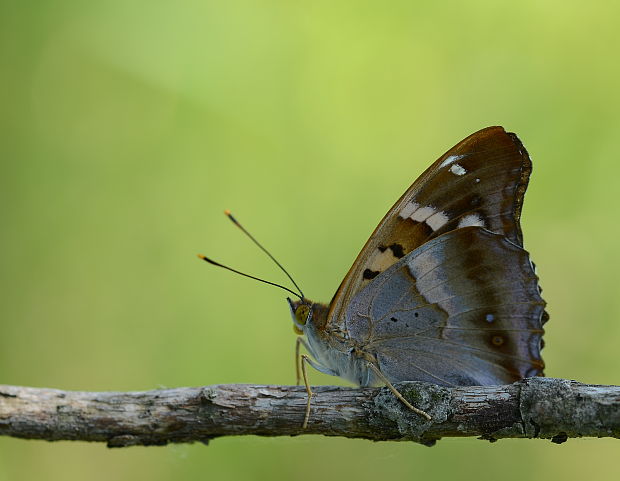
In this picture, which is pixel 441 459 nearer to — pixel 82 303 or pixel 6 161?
pixel 82 303

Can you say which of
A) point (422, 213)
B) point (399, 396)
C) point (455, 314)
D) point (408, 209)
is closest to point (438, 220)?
point (422, 213)

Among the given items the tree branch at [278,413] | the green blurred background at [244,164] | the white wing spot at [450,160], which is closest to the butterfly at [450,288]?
the white wing spot at [450,160]

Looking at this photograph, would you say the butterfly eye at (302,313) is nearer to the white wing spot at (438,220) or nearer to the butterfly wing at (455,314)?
the butterfly wing at (455,314)

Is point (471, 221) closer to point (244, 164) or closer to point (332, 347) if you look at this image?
point (332, 347)

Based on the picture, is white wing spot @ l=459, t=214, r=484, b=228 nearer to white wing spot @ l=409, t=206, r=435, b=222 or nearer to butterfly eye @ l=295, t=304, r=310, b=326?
white wing spot @ l=409, t=206, r=435, b=222

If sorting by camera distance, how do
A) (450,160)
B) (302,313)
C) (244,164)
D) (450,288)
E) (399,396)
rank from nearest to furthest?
(399,396) < (450,160) < (450,288) < (302,313) < (244,164)

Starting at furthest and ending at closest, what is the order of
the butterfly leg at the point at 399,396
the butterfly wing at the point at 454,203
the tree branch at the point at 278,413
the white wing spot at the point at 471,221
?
the white wing spot at the point at 471,221 < the butterfly wing at the point at 454,203 < the butterfly leg at the point at 399,396 < the tree branch at the point at 278,413
